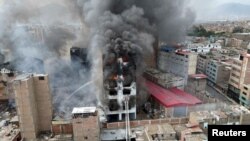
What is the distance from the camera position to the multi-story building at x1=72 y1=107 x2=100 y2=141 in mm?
14961

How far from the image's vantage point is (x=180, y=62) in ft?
87.2

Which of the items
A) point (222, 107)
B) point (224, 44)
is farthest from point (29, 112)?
point (224, 44)

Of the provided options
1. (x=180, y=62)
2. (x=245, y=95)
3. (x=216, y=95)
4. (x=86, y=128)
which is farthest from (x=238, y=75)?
(x=86, y=128)

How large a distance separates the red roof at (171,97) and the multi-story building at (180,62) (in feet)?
10.7

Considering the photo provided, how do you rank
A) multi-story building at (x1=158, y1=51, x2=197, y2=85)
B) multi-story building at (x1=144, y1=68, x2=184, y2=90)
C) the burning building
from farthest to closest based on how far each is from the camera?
multi-story building at (x1=158, y1=51, x2=197, y2=85) < multi-story building at (x1=144, y1=68, x2=184, y2=90) < the burning building

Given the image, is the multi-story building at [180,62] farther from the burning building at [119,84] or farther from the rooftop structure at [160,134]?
the rooftop structure at [160,134]

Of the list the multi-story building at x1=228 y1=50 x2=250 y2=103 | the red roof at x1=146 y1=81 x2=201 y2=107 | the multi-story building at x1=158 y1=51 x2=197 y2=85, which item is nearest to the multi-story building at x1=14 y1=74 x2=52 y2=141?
the red roof at x1=146 y1=81 x2=201 y2=107

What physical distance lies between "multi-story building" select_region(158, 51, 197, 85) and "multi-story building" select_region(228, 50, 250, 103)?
12.6ft

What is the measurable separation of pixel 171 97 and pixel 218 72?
9.03 m

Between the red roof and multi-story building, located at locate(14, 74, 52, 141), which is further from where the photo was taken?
the red roof

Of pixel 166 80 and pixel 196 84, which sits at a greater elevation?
pixel 166 80

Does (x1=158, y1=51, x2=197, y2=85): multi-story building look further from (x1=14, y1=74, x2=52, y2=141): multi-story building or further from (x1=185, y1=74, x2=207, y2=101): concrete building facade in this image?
(x1=14, y1=74, x2=52, y2=141): multi-story building

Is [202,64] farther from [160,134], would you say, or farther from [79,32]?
[160,134]

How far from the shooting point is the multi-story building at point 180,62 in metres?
25.6
